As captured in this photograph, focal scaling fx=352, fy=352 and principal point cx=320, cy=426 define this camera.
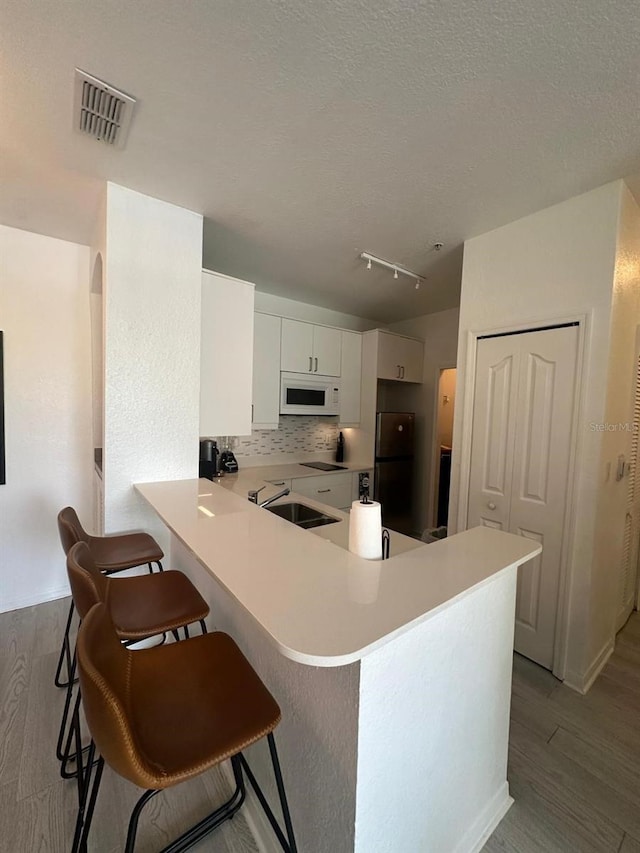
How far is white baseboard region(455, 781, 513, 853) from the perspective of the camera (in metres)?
1.13

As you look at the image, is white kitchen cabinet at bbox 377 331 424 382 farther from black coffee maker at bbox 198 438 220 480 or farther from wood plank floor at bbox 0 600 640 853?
wood plank floor at bbox 0 600 640 853

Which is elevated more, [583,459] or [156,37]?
[156,37]

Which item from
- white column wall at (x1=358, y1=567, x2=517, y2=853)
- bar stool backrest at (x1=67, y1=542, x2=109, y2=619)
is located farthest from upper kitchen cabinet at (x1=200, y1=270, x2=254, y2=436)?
white column wall at (x1=358, y1=567, x2=517, y2=853)

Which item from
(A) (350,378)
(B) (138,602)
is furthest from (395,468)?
(B) (138,602)

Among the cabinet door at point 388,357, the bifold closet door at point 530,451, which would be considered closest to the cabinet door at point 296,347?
the cabinet door at point 388,357

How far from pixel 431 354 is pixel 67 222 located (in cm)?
354

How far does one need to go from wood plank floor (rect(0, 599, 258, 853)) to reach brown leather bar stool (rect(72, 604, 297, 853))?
0.31 feet

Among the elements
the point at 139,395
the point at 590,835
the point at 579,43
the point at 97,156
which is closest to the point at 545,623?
the point at 590,835

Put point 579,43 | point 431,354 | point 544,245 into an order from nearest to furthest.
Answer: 1. point 579,43
2. point 544,245
3. point 431,354

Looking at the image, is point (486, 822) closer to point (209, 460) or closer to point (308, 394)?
point (209, 460)

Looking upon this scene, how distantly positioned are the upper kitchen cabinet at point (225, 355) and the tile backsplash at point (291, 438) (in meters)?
0.94

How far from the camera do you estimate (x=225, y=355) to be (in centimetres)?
243

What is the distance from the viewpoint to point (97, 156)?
1.63 metres

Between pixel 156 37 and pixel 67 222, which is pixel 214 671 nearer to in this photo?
pixel 156 37
